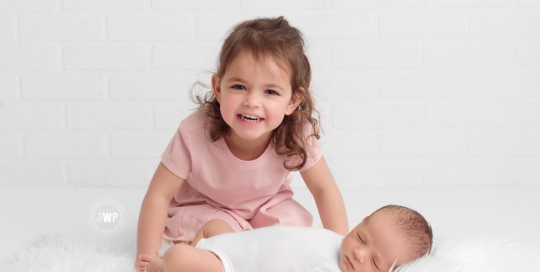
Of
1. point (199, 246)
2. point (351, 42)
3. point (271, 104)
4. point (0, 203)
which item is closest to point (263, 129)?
point (271, 104)

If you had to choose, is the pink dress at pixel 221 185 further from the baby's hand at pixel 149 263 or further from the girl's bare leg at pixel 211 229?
the baby's hand at pixel 149 263

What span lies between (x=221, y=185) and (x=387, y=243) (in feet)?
1.58

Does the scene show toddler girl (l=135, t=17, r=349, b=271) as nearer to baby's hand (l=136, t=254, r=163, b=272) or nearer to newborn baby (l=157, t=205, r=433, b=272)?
baby's hand (l=136, t=254, r=163, b=272)

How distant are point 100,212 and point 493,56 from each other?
5.02ft

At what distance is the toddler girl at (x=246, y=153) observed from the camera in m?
1.21

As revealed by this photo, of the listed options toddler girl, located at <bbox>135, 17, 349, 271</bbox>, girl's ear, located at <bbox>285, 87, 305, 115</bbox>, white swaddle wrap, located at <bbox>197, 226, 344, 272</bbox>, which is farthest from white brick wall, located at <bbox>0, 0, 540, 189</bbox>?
white swaddle wrap, located at <bbox>197, 226, 344, 272</bbox>

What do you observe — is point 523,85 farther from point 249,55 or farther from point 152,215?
point 152,215

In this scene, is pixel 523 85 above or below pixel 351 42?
below

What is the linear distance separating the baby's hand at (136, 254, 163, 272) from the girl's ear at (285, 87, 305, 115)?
44cm

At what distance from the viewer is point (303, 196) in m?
2.06

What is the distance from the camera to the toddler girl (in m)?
1.21

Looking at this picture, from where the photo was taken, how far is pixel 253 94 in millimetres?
1197

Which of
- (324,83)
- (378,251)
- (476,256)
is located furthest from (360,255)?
(324,83)

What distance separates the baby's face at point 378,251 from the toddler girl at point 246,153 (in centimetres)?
29
